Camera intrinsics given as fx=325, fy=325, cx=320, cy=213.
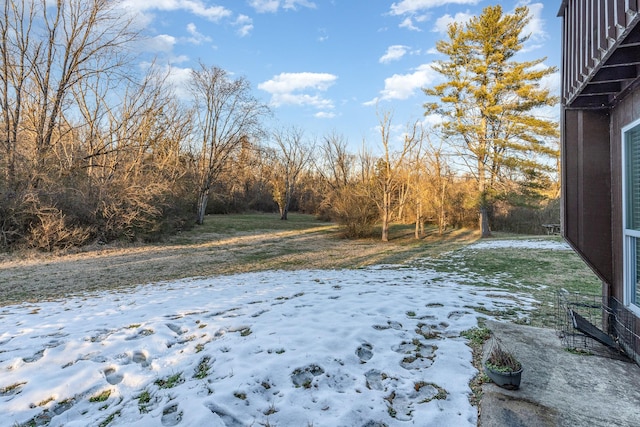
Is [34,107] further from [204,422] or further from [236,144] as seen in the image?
[204,422]

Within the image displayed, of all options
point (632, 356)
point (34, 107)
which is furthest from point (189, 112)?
point (632, 356)

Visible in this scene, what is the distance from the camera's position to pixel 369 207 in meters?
14.7

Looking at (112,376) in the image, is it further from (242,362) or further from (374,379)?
(374,379)

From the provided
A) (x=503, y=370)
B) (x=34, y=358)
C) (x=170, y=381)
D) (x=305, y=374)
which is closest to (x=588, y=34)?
(x=503, y=370)

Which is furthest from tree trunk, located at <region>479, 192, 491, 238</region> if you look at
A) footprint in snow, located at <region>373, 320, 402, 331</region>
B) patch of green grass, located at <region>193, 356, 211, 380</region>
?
patch of green grass, located at <region>193, 356, 211, 380</region>

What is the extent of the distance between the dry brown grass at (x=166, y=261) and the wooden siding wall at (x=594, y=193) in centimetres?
557

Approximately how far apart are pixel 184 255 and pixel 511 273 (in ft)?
29.5

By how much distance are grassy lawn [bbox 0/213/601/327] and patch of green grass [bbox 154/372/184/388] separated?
3878 millimetres

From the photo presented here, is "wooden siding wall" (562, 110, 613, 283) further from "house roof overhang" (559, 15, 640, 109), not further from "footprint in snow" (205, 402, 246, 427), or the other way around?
"footprint in snow" (205, 402, 246, 427)

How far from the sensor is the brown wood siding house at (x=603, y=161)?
101 inches

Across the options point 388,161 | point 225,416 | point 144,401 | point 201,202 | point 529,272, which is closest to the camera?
point 225,416

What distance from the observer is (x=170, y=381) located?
93.8 inches

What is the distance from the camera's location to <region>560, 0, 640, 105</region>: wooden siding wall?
1.86 meters

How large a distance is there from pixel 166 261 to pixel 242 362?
750cm
